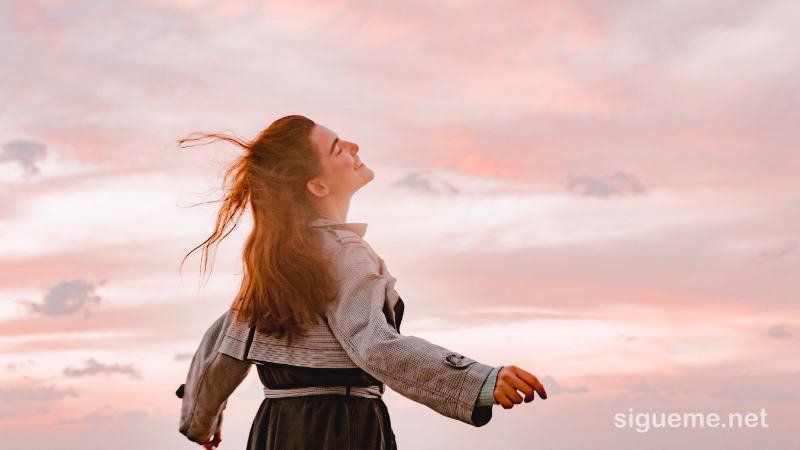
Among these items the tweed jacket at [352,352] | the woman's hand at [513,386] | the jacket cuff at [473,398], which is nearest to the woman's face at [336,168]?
the tweed jacket at [352,352]

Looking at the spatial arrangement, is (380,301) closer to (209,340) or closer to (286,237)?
(286,237)

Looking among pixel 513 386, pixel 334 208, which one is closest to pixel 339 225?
pixel 334 208

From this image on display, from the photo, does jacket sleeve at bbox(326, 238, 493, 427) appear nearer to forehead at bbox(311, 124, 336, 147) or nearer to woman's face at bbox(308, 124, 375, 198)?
woman's face at bbox(308, 124, 375, 198)

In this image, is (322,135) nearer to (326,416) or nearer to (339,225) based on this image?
(339,225)

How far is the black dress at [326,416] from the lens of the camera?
4539mm

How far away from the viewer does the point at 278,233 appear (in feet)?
15.8

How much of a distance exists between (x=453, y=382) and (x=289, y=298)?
2.85 ft

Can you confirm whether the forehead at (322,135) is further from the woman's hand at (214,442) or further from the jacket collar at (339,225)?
the woman's hand at (214,442)

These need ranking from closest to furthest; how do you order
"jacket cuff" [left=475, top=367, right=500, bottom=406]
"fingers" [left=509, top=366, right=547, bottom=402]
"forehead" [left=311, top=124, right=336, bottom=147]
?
"fingers" [left=509, top=366, right=547, bottom=402] < "jacket cuff" [left=475, top=367, right=500, bottom=406] < "forehead" [left=311, top=124, right=336, bottom=147]

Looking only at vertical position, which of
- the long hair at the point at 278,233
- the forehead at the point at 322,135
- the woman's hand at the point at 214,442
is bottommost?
the woman's hand at the point at 214,442

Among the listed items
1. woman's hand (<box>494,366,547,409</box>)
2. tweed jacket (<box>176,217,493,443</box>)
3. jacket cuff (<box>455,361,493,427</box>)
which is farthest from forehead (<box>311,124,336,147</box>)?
woman's hand (<box>494,366,547,409</box>)

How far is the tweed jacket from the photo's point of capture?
412 centimetres

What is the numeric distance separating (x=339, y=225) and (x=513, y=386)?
132 centimetres

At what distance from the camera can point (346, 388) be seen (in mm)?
4566
